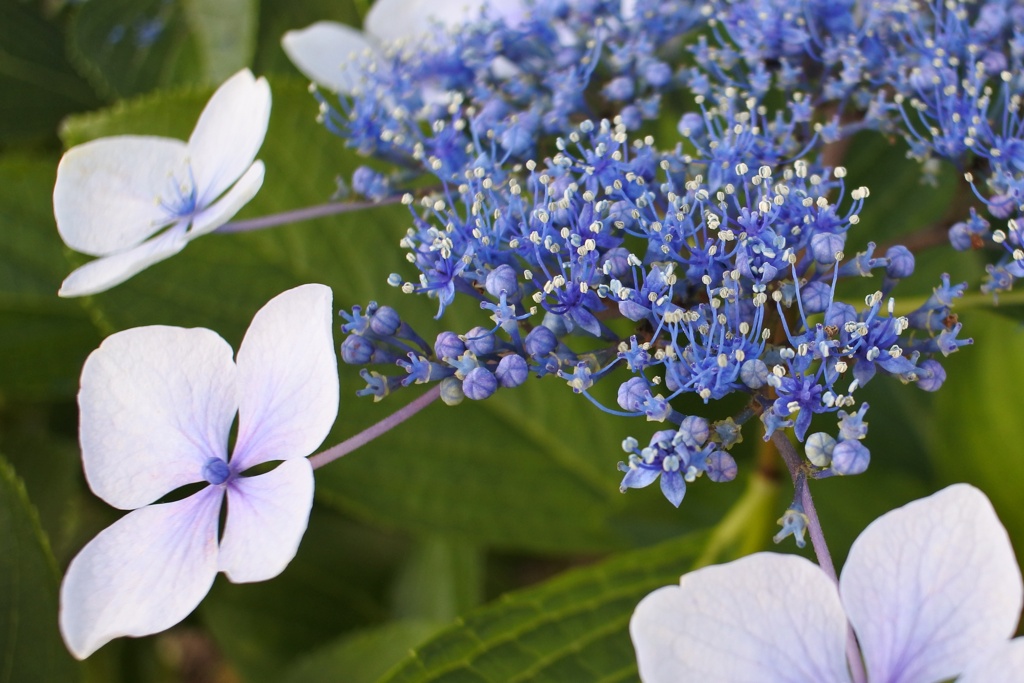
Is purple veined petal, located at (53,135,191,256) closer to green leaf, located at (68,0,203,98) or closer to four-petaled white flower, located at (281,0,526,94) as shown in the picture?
four-petaled white flower, located at (281,0,526,94)

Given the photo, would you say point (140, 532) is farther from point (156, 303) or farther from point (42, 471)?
point (42, 471)

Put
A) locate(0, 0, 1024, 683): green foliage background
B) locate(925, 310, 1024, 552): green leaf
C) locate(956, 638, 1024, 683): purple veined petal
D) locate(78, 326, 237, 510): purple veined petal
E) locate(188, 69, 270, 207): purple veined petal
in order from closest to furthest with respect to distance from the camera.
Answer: locate(956, 638, 1024, 683): purple veined petal < locate(78, 326, 237, 510): purple veined petal < locate(188, 69, 270, 207): purple veined petal < locate(0, 0, 1024, 683): green foliage background < locate(925, 310, 1024, 552): green leaf

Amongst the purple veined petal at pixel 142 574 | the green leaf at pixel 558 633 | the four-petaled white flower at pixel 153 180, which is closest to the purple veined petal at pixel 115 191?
the four-petaled white flower at pixel 153 180

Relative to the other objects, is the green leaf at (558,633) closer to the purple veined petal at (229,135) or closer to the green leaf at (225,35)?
the purple veined petal at (229,135)

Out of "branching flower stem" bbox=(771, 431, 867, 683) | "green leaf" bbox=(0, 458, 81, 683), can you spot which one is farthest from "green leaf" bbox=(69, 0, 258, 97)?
"branching flower stem" bbox=(771, 431, 867, 683)

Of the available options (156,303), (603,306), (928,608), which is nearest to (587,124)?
(603,306)
